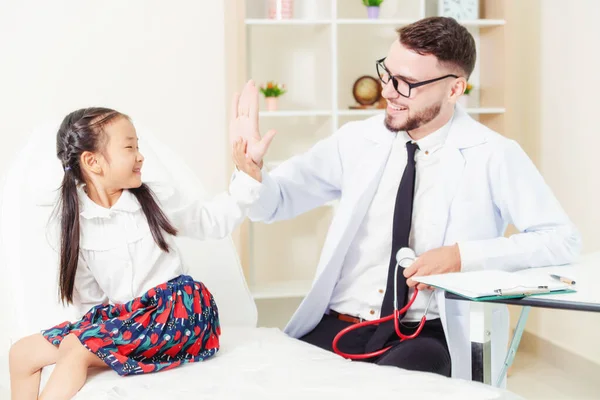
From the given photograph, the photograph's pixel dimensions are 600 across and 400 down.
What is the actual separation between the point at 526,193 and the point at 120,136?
3.11ft

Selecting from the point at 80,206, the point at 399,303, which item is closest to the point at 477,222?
the point at 399,303

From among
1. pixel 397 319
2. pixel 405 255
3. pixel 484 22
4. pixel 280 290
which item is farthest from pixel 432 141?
pixel 484 22

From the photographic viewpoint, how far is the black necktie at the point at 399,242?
5.99 feet

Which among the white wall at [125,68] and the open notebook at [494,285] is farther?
the white wall at [125,68]

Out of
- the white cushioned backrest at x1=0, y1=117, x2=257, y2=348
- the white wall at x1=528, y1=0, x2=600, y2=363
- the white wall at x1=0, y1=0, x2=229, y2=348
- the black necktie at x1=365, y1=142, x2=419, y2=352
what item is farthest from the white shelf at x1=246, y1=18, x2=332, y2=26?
the black necktie at x1=365, y1=142, x2=419, y2=352

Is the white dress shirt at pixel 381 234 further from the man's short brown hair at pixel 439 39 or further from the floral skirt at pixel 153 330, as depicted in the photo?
the floral skirt at pixel 153 330

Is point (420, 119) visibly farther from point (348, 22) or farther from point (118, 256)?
point (348, 22)

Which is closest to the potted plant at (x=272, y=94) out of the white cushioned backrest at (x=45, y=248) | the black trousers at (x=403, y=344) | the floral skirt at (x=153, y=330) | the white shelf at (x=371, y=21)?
the white shelf at (x=371, y=21)

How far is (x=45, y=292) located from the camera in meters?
1.74

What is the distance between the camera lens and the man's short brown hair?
1940 millimetres

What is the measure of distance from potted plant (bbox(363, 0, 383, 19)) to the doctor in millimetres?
1305

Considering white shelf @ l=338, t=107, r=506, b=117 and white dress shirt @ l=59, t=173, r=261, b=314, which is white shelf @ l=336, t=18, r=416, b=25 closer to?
white shelf @ l=338, t=107, r=506, b=117

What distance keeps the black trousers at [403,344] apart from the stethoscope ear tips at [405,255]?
165mm

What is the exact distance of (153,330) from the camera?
1.52 metres
